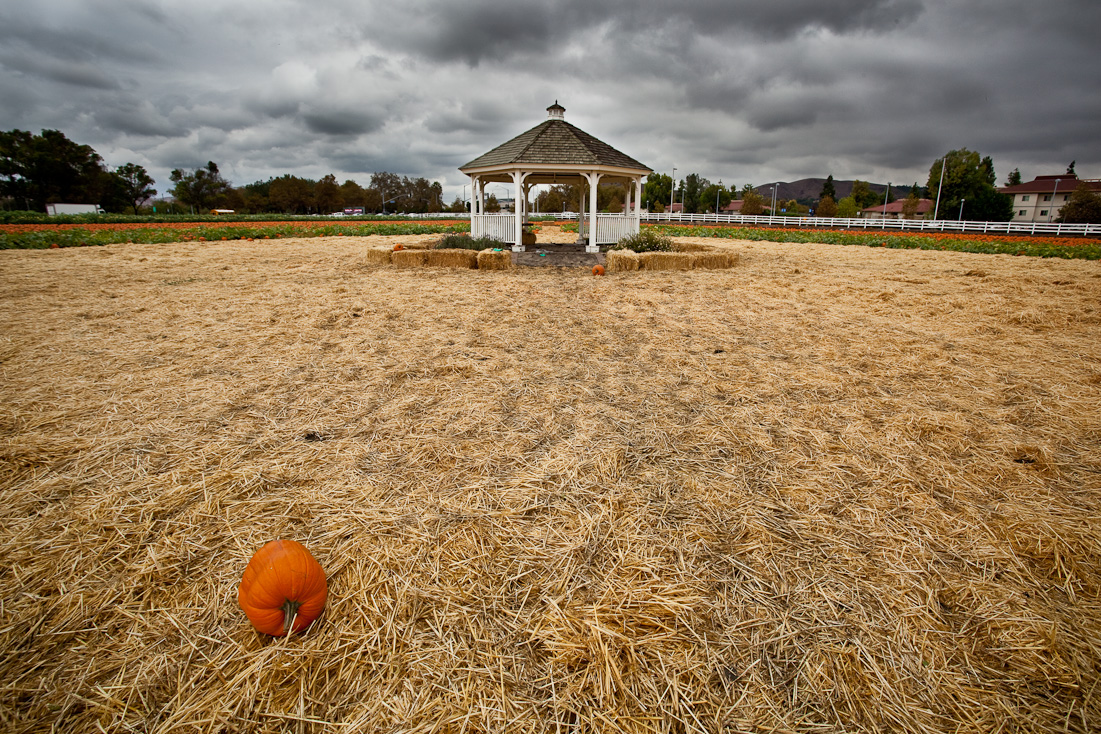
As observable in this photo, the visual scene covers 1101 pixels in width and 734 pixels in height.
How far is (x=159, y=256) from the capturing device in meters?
14.7

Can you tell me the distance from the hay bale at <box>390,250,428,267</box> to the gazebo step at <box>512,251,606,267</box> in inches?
103

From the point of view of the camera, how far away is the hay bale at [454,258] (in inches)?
505

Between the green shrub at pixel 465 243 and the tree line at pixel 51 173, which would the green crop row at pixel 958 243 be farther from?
the tree line at pixel 51 173

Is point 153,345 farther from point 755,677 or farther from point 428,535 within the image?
point 755,677

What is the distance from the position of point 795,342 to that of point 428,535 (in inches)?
208

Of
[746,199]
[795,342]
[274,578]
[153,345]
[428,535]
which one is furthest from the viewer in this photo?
[746,199]

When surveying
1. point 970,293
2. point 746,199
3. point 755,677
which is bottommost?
point 755,677

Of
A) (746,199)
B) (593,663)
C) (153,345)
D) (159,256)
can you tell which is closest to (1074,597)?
(593,663)

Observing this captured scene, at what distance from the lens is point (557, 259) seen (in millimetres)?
14086

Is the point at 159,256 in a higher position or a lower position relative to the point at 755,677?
higher

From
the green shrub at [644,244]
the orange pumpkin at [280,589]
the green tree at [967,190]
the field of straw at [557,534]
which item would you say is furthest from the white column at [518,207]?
the green tree at [967,190]

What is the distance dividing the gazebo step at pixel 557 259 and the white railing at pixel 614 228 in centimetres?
115

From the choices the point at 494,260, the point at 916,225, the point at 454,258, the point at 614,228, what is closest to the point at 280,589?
the point at 494,260

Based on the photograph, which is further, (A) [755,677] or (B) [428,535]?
(B) [428,535]
